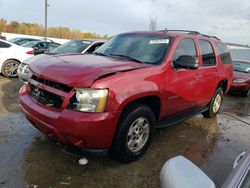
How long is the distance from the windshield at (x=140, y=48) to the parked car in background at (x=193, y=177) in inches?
96.2

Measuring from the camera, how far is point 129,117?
331 cm

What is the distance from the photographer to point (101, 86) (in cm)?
296

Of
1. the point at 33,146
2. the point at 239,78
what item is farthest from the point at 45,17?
the point at 33,146

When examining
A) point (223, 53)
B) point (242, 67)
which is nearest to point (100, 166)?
point (223, 53)

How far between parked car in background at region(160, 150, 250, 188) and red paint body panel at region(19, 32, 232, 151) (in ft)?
4.68

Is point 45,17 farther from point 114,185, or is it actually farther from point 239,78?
point 114,185

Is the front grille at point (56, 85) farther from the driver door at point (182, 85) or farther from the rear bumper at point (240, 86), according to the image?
the rear bumper at point (240, 86)

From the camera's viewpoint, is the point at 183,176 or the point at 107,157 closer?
the point at 183,176

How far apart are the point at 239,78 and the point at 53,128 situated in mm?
8567

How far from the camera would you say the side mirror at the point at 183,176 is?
1457mm

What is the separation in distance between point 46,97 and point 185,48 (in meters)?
2.53

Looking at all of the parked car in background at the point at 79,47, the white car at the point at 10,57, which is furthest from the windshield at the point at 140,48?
the white car at the point at 10,57

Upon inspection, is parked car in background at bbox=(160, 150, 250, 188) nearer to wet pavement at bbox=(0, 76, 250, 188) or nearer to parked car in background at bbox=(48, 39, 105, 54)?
wet pavement at bbox=(0, 76, 250, 188)

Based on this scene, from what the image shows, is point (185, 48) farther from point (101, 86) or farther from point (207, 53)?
point (101, 86)
